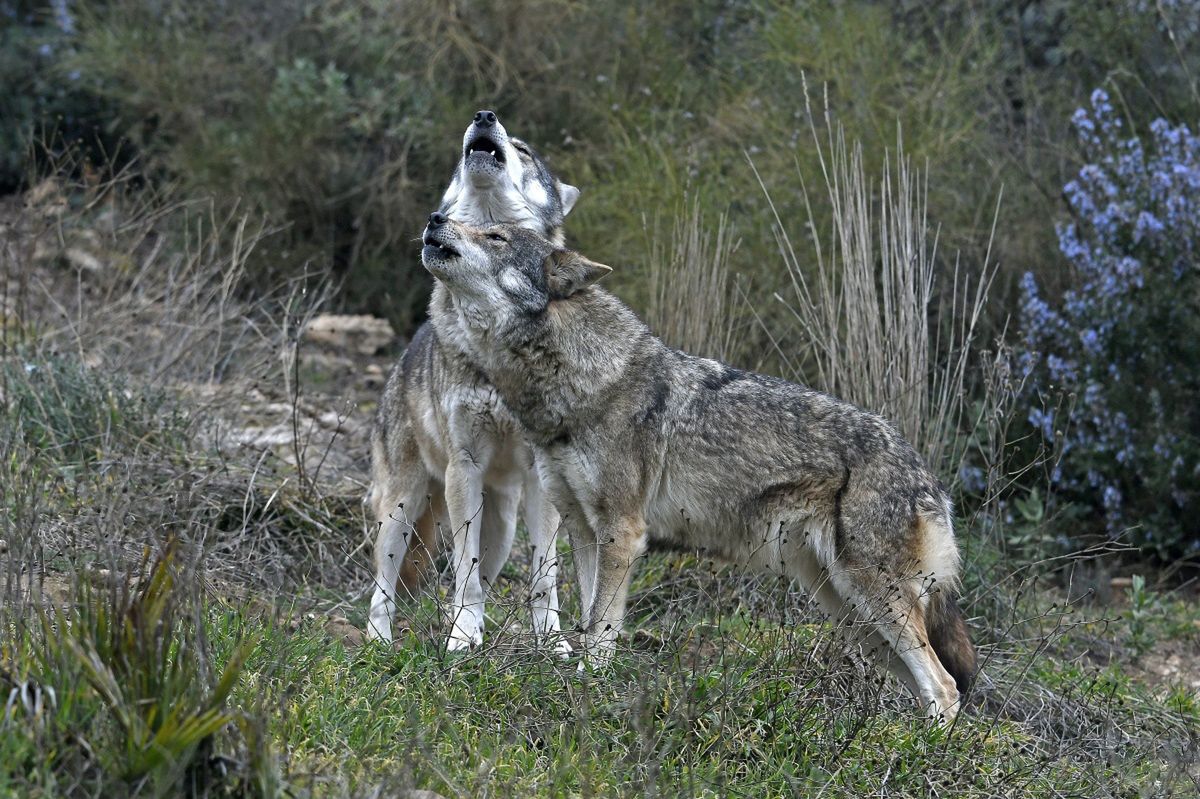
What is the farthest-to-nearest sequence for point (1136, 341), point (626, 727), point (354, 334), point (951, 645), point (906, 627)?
point (354, 334), point (1136, 341), point (951, 645), point (906, 627), point (626, 727)

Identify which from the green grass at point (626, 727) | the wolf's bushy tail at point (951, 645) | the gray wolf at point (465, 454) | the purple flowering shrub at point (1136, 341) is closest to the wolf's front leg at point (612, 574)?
the green grass at point (626, 727)

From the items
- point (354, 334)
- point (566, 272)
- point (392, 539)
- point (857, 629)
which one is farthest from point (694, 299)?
point (354, 334)

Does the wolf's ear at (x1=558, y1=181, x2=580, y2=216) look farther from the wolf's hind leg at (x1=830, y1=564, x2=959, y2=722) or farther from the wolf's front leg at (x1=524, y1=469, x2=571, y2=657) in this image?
the wolf's hind leg at (x1=830, y1=564, x2=959, y2=722)

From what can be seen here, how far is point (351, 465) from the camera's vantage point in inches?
345

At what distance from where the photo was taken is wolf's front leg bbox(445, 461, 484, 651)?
616cm

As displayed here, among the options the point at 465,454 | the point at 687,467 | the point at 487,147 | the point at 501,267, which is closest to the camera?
the point at 501,267

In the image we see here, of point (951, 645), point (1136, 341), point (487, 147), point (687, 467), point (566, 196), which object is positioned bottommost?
point (951, 645)

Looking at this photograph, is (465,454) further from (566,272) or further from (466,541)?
(566,272)

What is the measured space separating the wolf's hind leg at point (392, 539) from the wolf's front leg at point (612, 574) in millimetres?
1072

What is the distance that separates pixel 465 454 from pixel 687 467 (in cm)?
102

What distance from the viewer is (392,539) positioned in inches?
265

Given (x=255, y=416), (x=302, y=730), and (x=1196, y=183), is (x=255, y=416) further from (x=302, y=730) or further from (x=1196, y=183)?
(x=1196, y=183)

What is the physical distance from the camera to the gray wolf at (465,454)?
6250 mm

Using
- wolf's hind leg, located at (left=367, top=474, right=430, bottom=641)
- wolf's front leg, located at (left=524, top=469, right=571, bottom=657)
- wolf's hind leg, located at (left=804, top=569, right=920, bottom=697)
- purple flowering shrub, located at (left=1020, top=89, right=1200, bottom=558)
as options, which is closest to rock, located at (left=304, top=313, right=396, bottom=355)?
wolf's hind leg, located at (left=367, top=474, right=430, bottom=641)
